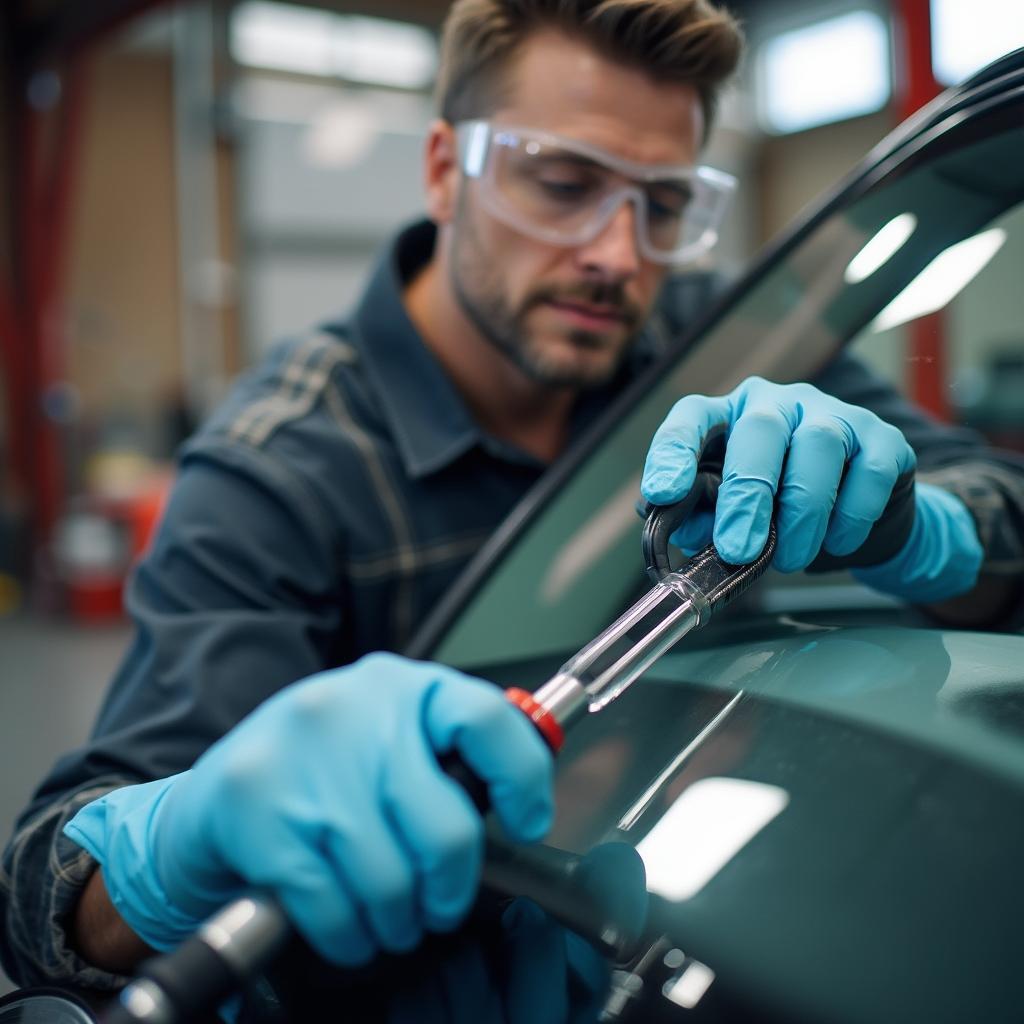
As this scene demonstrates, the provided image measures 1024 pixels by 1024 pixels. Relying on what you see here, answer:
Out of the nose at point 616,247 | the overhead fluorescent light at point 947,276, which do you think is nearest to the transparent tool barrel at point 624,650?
the overhead fluorescent light at point 947,276

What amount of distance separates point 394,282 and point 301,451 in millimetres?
380

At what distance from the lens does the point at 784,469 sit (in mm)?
748

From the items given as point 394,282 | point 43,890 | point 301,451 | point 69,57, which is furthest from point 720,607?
point 69,57

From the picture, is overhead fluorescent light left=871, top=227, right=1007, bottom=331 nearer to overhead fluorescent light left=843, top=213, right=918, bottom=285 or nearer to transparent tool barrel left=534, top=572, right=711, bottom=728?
overhead fluorescent light left=843, top=213, right=918, bottom=285

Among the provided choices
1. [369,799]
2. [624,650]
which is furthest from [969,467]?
[369,799]

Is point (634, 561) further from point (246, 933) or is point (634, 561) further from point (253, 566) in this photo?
point (246, 933)

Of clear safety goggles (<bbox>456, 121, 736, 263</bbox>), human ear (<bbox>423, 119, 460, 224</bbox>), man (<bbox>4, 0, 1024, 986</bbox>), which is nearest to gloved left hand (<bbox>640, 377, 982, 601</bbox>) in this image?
man (<bbox>4, 0, 1024, 986</bbox>)

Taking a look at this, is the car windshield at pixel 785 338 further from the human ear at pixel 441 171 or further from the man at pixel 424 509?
the human ear at pixel 441 171

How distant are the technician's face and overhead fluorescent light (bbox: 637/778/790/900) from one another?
0.83 m

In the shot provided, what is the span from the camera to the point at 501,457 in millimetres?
1390

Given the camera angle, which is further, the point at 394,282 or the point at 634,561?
the point at 394,282

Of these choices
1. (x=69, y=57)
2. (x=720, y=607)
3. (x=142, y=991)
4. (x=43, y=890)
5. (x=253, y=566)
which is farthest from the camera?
(x=69, y=57)

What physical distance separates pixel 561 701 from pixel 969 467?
0.69m

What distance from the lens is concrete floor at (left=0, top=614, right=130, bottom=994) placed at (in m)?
2.65
